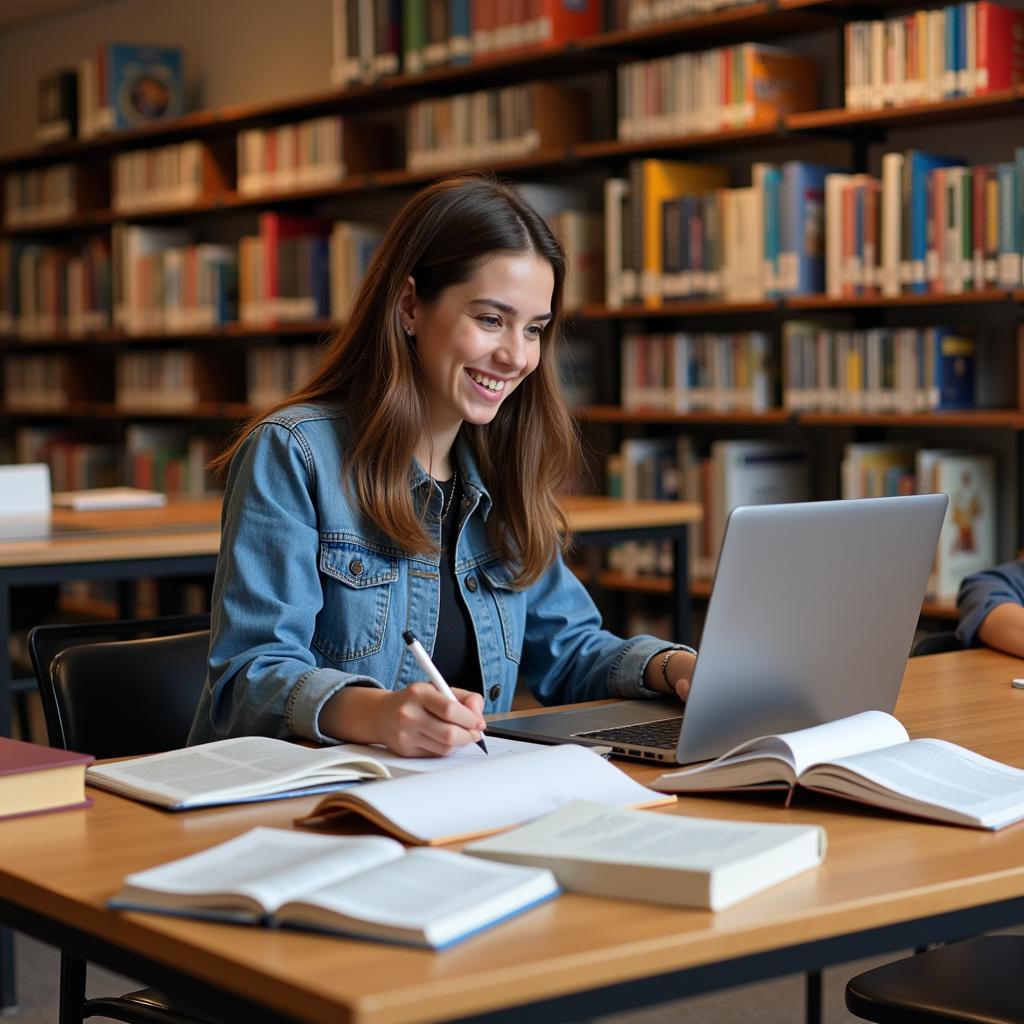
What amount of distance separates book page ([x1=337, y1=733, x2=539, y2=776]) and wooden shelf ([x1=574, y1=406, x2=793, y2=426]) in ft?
8.04

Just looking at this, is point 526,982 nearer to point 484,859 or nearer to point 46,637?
point 484,859

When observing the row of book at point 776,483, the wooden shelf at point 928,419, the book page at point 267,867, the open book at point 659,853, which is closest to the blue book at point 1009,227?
the wooden shelf at point 928,419

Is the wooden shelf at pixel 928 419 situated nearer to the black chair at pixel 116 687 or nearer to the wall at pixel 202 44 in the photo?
the black chair at pixel 116 687

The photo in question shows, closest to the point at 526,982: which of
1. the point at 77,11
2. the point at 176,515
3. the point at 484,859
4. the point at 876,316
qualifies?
the point at 484,859

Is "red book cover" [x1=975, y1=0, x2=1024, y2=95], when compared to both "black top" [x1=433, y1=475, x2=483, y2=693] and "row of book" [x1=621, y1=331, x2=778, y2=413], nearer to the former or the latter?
"row of book" [x1=621, y1=331, x2=778, y2=413]

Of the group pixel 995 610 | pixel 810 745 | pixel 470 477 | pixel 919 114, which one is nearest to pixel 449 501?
pixel 470 477

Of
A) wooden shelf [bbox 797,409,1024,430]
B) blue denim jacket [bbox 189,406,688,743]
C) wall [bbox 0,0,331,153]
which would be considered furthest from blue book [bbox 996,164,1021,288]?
wall [bbox 0,0,331,153]

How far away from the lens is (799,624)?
4.39ft

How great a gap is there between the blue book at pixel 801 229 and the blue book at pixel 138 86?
302 centimetres

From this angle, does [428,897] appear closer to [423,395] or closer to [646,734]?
[646,734]

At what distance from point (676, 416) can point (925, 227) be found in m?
0.85

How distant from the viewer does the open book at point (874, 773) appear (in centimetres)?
115

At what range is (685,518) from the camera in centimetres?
354

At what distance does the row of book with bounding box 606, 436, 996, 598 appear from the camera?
11.9ft
